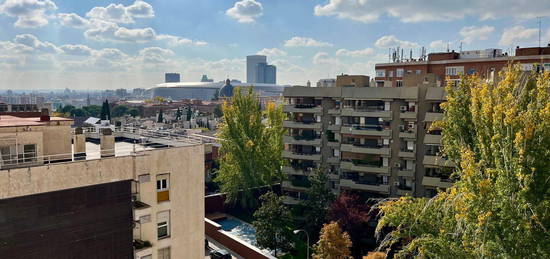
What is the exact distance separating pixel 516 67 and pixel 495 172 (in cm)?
453

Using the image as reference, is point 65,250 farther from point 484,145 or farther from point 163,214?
point 484,145

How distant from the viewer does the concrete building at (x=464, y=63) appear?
4478 cm

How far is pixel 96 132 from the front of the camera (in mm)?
25016

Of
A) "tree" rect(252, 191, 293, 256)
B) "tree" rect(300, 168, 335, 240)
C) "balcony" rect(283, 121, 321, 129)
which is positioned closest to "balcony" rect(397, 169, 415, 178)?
"tree" rect(300, 168, 335, 240)

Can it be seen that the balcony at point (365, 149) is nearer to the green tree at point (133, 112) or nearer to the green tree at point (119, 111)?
the green tree at point (133, 112)

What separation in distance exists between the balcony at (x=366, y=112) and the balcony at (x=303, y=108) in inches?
139

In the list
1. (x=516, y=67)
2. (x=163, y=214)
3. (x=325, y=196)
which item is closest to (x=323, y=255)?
(x=325, y=196)

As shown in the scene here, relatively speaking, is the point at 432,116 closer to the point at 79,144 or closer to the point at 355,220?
the point at 355,220

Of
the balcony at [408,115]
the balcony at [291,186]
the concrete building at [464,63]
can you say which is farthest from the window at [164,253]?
the concrete building at [464,63]

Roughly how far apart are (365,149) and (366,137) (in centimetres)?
139

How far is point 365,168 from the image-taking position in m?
38.5

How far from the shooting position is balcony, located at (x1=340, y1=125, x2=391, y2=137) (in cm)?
3778

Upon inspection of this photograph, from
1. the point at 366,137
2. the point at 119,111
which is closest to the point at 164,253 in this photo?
the point at 366,137

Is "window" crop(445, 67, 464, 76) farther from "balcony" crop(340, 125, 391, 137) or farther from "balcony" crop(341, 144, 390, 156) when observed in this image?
"balcony" crop(341, 144, 390, 156)
